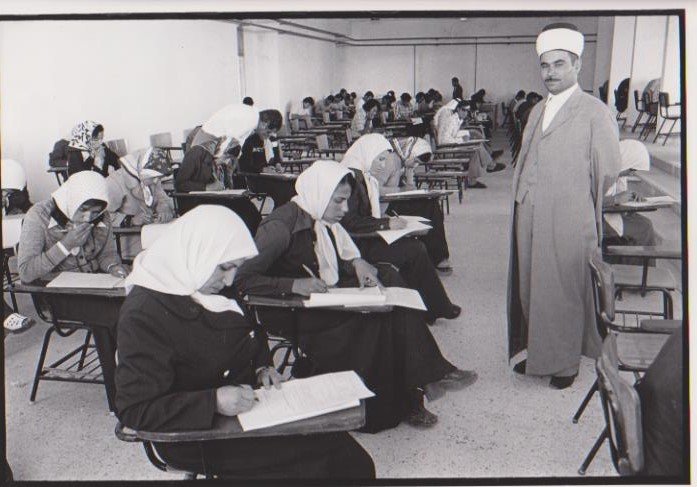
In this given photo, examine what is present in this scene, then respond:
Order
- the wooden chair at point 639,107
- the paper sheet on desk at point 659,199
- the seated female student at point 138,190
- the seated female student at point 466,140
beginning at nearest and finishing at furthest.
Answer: the paper sheet on desk at point 659,199 → the wooden chair at point 639,107 → the seated female student at point 466,140 → the seated female student at point 138,190

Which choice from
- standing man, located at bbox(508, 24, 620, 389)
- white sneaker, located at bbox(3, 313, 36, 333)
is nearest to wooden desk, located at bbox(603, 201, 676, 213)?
standing man, located at bbox(508, 24, 620, 389)

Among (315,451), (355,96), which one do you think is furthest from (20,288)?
(355,96)

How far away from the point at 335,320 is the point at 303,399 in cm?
78

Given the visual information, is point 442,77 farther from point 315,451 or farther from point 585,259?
point 315,451

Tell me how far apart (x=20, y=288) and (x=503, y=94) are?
1.97 m

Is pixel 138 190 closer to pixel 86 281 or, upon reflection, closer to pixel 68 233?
pixel 68 233

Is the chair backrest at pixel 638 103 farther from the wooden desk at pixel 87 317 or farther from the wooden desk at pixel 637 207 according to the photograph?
the wooden desk at pixel 87 317

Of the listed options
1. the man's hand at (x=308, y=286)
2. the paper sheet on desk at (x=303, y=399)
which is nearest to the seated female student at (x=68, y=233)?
the man's hand at (x=308, y=286)

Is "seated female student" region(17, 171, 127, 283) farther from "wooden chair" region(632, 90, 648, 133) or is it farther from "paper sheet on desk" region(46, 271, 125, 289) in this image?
"wooden chair" region(632, 90, 648, 133)

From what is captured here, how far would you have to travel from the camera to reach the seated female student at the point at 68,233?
248 cm

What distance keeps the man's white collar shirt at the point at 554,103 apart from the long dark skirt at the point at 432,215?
1394mm

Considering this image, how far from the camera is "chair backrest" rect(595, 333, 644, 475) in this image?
4.70ft

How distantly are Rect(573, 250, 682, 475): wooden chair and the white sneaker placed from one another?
8.61 feet

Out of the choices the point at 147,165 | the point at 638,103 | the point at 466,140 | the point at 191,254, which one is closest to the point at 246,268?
the point at 191,254
